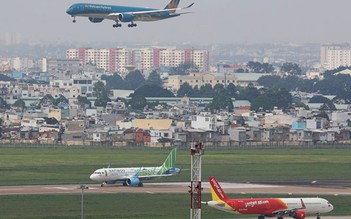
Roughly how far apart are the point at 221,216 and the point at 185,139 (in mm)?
87458

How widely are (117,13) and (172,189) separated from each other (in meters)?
18.0

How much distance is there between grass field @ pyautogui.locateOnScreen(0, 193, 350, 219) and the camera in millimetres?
90438

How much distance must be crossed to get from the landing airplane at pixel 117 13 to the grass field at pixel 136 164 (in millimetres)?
14508

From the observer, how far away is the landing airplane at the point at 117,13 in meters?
115

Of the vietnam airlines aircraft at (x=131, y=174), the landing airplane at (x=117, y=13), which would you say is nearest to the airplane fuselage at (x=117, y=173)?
the vietnam airlines aircraft at (x=131, y=174)

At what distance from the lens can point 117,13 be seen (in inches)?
4631

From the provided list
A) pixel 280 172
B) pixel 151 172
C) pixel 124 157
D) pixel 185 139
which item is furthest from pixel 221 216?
pixel 185 139

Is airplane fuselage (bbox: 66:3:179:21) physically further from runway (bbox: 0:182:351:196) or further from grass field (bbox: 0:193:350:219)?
grass field (bbox: 0:193:350:219)

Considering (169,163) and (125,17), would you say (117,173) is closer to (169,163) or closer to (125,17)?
(169,163)

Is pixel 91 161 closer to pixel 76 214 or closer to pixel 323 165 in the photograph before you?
pixel 323 165

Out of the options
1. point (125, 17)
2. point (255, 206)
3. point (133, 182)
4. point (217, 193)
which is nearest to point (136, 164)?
point (133, 182)

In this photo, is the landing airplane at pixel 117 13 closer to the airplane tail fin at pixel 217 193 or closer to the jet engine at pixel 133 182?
the jet engine at pixel 133 182

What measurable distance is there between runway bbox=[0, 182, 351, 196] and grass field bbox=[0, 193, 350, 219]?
3.11 m

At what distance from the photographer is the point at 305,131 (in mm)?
191250
